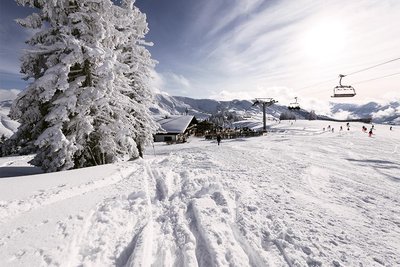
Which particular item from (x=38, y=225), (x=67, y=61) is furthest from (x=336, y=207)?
→ (x=67, y=61)

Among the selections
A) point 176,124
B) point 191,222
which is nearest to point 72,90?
point 191,222

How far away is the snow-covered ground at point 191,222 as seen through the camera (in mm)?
4812

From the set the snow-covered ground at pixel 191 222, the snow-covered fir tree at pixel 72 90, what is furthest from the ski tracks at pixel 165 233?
the snow-covered fir tree at pixel 72 90

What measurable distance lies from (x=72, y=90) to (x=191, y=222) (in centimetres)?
929

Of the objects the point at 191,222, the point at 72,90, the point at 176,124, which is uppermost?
the point at 72,90

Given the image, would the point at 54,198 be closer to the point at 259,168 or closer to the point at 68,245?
the point at 68,245

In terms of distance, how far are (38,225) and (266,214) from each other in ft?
18.9

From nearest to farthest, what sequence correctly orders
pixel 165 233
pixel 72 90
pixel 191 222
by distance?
pixel 165 233
pixel 191 222
pixel 72 90

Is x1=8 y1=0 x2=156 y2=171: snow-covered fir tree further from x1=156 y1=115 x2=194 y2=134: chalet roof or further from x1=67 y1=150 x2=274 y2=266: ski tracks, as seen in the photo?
x1=156 y1=115 x2=194 y2=134: chalet roof

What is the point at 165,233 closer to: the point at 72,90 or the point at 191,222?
the point at 191,222

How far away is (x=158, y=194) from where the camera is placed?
8672 millimetres

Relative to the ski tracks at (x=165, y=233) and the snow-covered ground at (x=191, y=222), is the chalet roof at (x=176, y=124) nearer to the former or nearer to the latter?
the snow-covered ground at (x=191, y=222)

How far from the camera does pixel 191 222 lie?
634 cm

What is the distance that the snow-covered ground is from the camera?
481 centimetres
